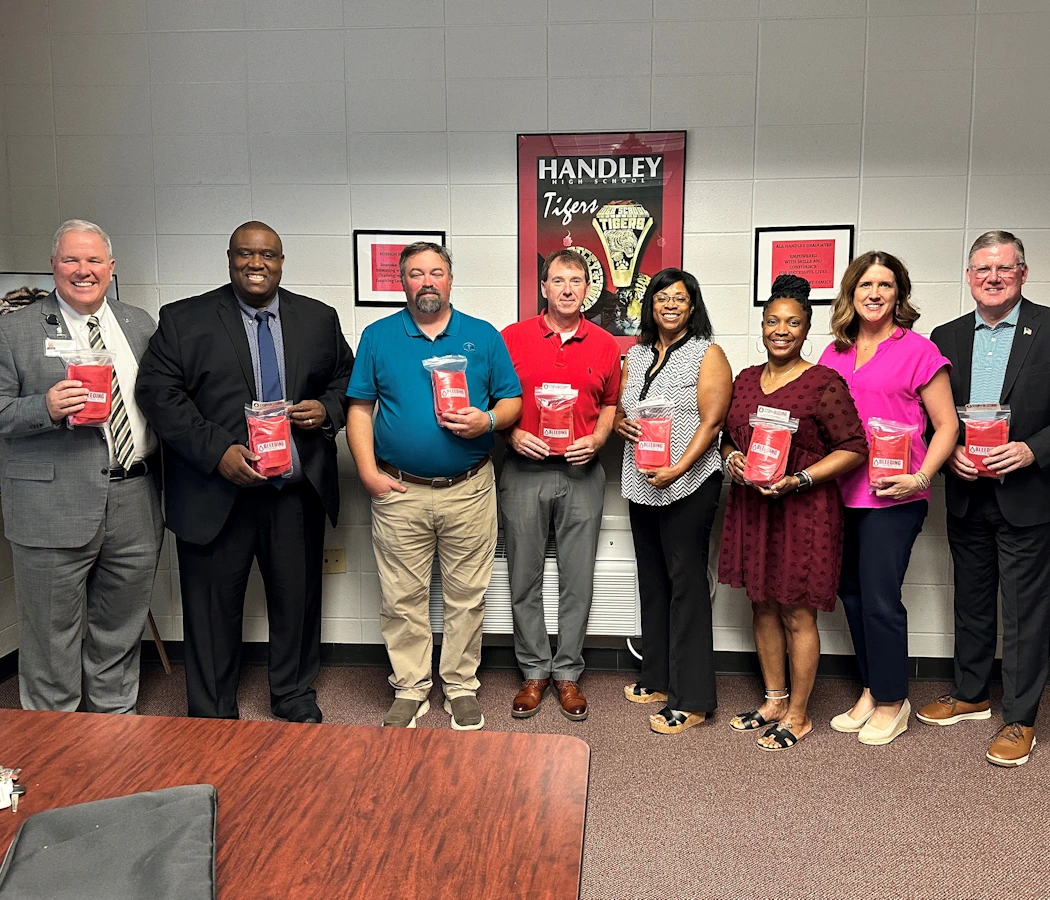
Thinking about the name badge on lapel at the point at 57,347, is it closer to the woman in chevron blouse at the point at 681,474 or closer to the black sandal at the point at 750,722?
the woman in chevron blouse at the point at 681,474

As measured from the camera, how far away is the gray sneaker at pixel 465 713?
10.5 feet

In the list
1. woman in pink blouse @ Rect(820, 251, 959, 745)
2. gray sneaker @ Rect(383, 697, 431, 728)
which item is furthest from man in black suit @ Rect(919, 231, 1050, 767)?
gray sneaker @ Rect(383, 697, 431, 728)

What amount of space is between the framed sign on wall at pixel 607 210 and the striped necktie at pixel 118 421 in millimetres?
1569

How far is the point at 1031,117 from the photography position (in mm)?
3375

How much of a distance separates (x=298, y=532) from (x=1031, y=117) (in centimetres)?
314

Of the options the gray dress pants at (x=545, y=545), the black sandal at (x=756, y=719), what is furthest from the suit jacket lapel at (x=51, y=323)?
the black sandal at (x=756, y=719)

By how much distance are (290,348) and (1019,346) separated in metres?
Result: 2.43

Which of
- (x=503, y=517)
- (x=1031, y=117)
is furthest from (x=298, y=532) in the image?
(x=1031, y=117)

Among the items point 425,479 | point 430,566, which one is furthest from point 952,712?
point 425,479

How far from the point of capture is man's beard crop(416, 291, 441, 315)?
10.0 feet

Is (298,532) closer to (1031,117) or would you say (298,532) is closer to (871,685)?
(871,685)

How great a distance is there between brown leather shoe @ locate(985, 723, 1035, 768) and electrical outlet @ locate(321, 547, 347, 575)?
99.4 inches

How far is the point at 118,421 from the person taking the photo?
2.89 m

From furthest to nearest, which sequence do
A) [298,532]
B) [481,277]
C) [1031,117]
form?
[481,277]
[1031,117]
[298,532]
